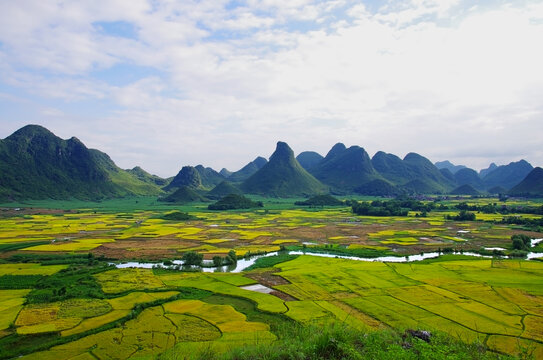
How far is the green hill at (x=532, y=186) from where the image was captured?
15262 cm

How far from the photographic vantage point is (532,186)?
160 metres

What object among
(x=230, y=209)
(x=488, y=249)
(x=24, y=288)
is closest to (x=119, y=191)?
(x=230, y=209)

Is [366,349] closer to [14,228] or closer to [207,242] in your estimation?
[207,242]

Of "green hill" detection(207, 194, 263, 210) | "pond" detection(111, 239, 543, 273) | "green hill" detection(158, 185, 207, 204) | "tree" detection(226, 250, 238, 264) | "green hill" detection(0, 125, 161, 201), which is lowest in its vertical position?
"pond" detection(111, 239, 543, 273)

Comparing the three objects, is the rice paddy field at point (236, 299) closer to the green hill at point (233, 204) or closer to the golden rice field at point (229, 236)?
the golden rice field at point (229, 236)

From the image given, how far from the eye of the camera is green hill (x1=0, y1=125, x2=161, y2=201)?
130475 millimetres

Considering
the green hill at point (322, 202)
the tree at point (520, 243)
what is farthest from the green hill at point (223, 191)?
the tree at point (520, 243)

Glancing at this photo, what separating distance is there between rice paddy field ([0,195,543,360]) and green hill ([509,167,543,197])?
13388 cm

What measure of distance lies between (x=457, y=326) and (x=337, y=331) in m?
10.6

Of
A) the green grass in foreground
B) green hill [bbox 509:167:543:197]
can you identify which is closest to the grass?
the green grass in foreground

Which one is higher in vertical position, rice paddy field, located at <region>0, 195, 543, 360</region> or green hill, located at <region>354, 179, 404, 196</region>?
green hill, located at <region>354, 179, 404, 196</region>

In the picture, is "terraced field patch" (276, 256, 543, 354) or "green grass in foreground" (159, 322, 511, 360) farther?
"terraced field patch" (276, 256, 543, 354)

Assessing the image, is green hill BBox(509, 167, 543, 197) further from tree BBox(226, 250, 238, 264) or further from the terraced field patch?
tree BBox(226, 250, 238, 264)

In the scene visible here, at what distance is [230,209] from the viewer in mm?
117688
